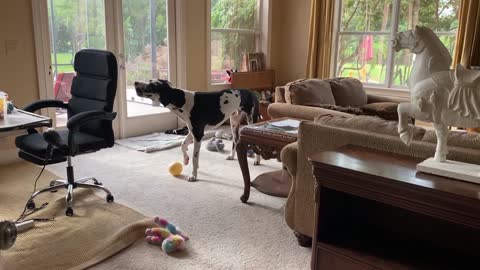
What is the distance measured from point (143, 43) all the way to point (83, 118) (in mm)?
2681

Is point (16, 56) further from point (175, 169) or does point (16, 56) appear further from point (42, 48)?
point (175, 169)

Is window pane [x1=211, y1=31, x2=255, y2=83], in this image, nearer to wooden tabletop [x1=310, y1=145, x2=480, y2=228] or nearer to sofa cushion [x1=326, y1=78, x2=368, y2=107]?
sofa cushion [x1=326, y1=78, x2=368, y2=107]

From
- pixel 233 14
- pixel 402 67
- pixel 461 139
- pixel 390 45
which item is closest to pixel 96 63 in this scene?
pixel 461 139

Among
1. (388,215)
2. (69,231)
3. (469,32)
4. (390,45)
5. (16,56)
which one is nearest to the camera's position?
(388,215)

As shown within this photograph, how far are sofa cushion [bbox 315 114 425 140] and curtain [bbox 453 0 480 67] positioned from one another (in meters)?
3.60

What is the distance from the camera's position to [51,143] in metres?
2.59

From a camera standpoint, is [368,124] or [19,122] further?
[19,122]

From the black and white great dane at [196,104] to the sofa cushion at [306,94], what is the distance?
1.30 ft

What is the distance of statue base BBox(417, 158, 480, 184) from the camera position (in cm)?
144

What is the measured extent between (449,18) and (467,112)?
455 cm

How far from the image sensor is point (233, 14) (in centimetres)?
607

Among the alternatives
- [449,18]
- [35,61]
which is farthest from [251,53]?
[35,61]

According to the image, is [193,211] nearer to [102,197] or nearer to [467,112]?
[102,197]

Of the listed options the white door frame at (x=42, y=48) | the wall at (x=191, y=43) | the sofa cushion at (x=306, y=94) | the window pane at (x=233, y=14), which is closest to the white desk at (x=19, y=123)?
the white door frame at (x=42, y=48)
